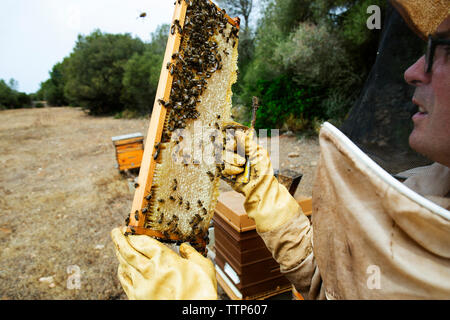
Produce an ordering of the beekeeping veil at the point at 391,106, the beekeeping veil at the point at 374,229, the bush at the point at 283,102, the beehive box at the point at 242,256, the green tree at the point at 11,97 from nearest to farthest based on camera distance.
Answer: the beekeeping veil at the point at 374,229
the beekeeping veil at the point at 391,106
the beehive box at the point at 242,256
the bush at the point at 283,102
the green tree at the point at 11,97

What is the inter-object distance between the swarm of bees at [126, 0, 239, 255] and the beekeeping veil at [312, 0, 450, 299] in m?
0.78

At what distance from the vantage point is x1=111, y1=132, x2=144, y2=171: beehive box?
6559 mm

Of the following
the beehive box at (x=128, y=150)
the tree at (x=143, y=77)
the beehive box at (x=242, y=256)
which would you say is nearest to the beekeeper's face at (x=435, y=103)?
the beehive box at (x=242, y=256)

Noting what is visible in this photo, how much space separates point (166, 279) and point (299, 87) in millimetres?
9711

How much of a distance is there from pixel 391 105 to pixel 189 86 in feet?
5.58

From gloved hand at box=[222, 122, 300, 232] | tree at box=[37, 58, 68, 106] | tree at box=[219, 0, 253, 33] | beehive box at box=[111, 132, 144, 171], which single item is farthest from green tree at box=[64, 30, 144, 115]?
gloved hand at box=[222, 122, 300, 232]

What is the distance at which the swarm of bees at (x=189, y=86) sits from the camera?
135cm

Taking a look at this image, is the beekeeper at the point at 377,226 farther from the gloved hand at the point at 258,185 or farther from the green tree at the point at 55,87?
the green tree at the point at 55,87

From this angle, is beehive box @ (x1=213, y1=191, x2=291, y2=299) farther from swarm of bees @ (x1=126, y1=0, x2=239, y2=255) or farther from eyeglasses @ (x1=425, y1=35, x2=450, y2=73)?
eyeglasses @ (x1=425, y1=35, x2=450, y2=73)

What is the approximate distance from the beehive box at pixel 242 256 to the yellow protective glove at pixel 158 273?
4.07ft

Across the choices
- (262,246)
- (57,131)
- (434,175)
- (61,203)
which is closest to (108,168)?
(61,203)

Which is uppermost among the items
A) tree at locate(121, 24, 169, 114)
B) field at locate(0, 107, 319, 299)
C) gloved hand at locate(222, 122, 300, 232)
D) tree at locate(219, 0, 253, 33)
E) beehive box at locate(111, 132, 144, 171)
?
tree at locate(219, 0, 253, 33)
